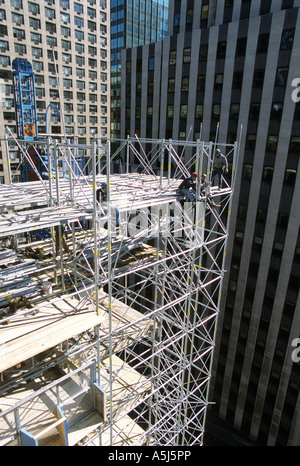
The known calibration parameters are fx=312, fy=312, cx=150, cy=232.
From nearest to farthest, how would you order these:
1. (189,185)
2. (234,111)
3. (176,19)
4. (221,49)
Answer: (189,185)
(221,49)
(234,111)
(176,19)

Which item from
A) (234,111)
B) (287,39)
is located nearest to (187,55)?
(234,111)

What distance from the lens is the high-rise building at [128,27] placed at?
168ft

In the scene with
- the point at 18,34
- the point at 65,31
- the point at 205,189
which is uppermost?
the point at 65,31

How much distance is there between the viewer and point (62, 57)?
48.2 meters

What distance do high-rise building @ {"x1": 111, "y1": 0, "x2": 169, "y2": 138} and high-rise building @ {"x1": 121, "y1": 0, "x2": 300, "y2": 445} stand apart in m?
22.9

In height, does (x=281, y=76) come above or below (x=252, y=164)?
above

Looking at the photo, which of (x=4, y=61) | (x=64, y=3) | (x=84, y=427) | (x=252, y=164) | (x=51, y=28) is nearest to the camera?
(x=84, y=427)

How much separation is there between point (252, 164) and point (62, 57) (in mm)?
38744

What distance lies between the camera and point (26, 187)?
41.1 ft

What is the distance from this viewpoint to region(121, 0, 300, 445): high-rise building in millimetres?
22484

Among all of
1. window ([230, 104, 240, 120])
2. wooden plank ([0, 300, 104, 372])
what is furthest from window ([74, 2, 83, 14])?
wooden plank ([0, 300, 104, 372])

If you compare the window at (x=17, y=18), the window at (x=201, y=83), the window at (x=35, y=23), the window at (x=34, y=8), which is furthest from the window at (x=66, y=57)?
the window at (x=201, y=83)

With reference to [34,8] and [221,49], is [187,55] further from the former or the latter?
[34,8]
